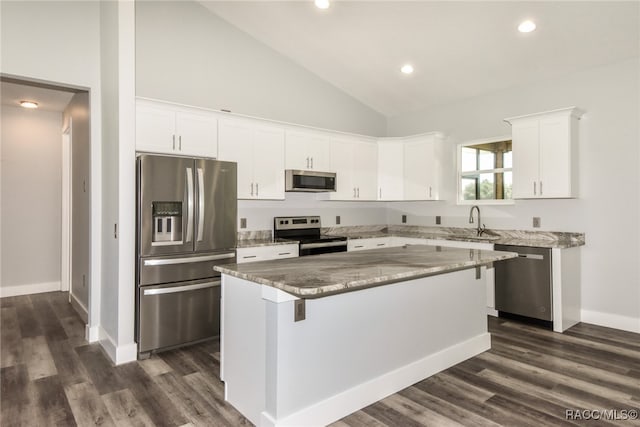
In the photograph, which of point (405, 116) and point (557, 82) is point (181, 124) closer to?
point (405, 116)

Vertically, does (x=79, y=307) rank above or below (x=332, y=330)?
below

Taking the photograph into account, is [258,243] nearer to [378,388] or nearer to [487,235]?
[378,388]

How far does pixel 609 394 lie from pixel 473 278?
1142 millimetres

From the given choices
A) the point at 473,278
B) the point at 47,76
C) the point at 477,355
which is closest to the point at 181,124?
the point at 47,76

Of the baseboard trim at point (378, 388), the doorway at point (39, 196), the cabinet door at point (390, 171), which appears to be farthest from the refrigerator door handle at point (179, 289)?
the cabinet door at point (390, 171)

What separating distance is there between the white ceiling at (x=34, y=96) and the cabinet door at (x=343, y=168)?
10.9 ft

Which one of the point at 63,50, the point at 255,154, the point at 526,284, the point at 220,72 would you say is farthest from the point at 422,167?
→ the point at 63,50

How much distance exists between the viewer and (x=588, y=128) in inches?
161

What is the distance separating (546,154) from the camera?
13.5 feet

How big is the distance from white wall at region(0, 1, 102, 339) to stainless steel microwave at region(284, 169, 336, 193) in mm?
1948

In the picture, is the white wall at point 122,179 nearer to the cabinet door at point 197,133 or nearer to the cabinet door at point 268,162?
the cabinet door at point 197,133

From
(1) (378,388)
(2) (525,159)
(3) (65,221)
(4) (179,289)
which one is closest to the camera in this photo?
(1) (378,388)

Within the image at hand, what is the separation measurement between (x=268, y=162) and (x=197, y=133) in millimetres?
877

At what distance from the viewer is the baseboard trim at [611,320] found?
3859 mm
